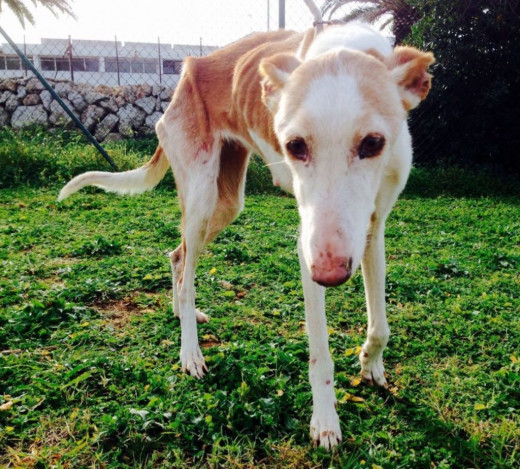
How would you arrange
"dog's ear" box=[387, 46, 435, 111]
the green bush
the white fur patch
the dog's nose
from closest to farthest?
the dog's nose
"dog's ear" box=[387, 46, 435, 111]
the white fur patch
the green bush

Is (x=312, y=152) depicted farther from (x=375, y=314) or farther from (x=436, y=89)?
(x=436, y=89)

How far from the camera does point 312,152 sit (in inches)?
67.5

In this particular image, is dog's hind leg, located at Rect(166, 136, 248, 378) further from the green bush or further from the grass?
the green bush

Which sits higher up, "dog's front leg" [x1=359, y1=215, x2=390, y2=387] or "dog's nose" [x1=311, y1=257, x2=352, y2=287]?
"dog's nose" [x1=311, y1=257, x2=352, y2=287]

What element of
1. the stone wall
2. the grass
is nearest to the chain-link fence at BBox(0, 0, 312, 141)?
the stone wall

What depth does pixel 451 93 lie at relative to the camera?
7766 mm

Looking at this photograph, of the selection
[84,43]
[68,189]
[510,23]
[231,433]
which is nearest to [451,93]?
[510,23]

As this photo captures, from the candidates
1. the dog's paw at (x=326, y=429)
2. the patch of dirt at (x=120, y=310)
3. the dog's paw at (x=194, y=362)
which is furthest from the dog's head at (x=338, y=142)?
the patch of dirt at (x=120, y=310)

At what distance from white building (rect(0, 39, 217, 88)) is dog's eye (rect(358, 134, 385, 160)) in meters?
9.79

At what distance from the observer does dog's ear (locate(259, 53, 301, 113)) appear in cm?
204

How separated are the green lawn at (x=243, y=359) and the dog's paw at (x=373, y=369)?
48 mm

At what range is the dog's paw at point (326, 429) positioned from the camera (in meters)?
2.04

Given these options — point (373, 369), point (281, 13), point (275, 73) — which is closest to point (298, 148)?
point (275, 73)

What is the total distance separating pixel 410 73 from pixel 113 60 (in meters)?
12.3
